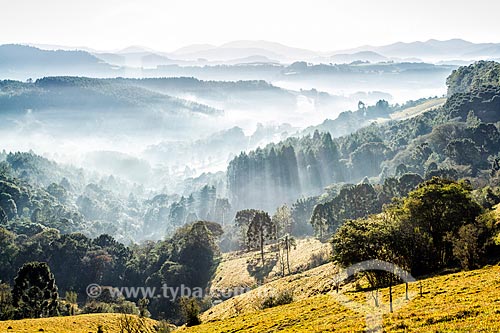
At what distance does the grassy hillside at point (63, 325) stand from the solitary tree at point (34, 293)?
24929 millimetres

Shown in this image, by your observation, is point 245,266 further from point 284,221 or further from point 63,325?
point 63,325

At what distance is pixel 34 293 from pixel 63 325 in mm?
33747

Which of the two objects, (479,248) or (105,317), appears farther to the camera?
(105,317)

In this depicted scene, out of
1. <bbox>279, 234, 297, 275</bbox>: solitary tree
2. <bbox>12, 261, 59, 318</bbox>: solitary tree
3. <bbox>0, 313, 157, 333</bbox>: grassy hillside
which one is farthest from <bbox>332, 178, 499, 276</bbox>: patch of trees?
<bbox>12, 261, 59, 318</bbox>: solitary tree

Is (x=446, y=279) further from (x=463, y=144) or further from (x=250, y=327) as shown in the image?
(x=463, y=144)

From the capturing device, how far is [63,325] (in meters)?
56.5

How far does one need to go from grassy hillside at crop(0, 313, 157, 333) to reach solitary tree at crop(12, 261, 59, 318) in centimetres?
2493

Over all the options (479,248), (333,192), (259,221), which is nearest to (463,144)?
(333,192)

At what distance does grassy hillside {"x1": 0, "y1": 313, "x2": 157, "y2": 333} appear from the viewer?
52.2 m

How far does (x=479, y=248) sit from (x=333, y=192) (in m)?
146

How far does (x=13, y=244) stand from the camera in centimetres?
13638

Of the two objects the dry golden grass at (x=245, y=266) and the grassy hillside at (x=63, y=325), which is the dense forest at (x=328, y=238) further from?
the grassy hillside at (x=63, y=325)

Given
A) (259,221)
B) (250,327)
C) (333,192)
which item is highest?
(333,192)

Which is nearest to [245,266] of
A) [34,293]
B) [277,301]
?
[34,293]
